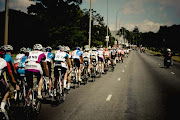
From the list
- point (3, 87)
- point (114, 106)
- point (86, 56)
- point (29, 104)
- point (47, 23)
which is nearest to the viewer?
point (3, 87)

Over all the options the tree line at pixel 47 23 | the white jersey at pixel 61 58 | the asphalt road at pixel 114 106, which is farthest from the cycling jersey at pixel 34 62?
the tree line at pixel 47 23

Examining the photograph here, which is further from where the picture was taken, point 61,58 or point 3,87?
point 61,58

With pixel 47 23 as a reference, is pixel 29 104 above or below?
below

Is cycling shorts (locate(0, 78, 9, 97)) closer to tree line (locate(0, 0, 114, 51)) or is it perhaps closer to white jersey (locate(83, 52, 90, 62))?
white jersey (locate(83, 52, 90, 62))

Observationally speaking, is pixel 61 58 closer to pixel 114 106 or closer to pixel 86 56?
pixel 114 106

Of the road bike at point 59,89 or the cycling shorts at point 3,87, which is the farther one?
the road bike at point 59,89

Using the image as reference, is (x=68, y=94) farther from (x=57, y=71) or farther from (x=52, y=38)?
(x=52, y=38)

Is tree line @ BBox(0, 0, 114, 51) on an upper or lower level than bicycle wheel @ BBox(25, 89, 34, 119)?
upper

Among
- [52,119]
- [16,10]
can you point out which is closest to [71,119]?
[52,119]

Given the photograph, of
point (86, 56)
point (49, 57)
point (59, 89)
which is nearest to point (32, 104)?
point (59, 89)

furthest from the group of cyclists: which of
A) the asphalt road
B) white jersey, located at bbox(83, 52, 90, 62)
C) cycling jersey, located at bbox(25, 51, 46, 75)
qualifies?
white jersey, located at bbox(83, 52, 90, 62)

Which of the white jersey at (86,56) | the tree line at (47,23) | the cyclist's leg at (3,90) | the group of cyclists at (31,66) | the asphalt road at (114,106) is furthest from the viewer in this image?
the tree line at (47,23)

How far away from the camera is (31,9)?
4816cm

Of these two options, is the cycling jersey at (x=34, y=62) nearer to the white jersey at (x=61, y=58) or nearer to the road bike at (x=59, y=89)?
the road bike at (x=59, y=89)
